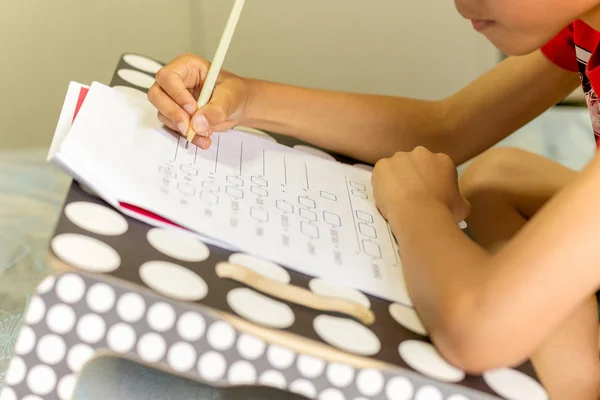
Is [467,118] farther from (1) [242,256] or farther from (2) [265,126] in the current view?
(1) [242,256]

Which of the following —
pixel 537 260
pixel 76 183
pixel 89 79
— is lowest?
pixel 89 79

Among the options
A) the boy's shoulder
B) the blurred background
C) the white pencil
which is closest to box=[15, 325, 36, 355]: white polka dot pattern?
the white pencil

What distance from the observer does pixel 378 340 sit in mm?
397

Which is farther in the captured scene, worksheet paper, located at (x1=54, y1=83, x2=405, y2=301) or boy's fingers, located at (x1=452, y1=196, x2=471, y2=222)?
boy's fingers, located at (x1=452, y1=196, x2=471, y2=222)

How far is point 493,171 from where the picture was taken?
0.75 metres

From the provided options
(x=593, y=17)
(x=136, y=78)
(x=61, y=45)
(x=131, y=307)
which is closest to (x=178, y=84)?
(x=136, y=78)

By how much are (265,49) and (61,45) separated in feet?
1.05

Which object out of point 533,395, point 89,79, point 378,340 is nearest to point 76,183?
point 378,340

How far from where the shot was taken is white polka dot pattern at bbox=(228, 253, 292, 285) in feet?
1.38

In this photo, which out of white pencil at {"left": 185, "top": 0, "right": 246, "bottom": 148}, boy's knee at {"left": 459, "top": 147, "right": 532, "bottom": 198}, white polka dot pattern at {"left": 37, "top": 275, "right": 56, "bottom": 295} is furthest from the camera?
boy's knee at {"left": 459, "top": 147, "right": 532, "bottom": 198}

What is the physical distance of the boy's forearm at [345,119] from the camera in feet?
2.12

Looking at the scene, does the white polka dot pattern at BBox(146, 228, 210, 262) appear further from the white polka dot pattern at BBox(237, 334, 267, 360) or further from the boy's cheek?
the boy's cheek

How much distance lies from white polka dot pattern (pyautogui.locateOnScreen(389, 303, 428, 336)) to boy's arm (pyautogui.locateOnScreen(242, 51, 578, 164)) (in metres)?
0.27

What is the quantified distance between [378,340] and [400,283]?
71 mm
